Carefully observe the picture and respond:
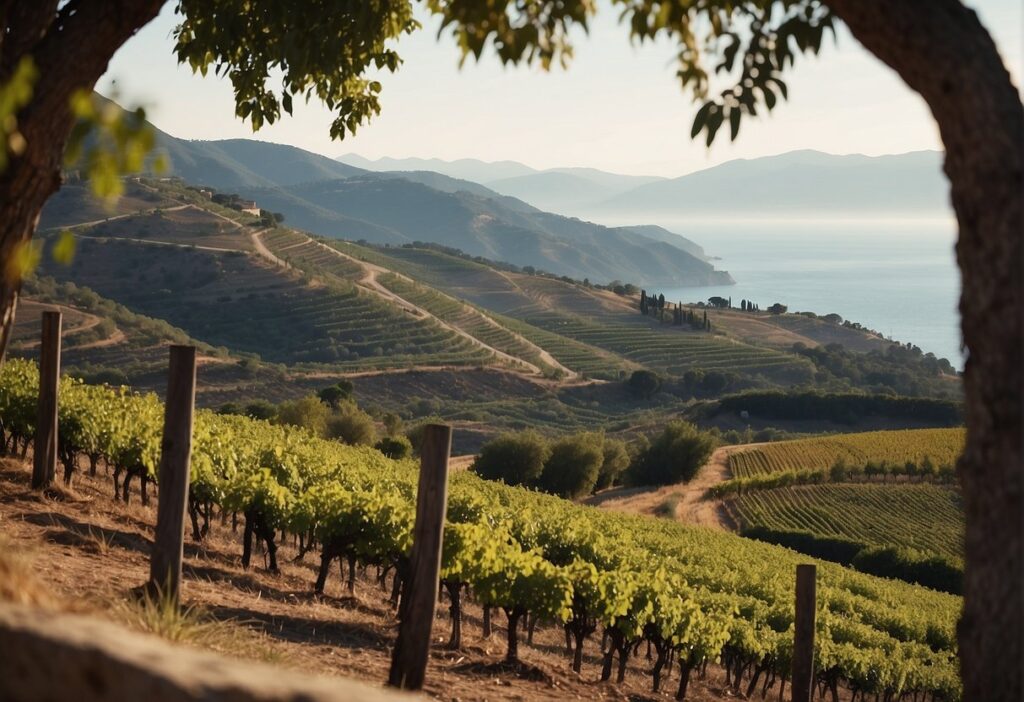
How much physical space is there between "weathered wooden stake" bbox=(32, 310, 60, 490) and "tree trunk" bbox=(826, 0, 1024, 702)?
8.74 m

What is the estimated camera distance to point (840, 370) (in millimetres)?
114125

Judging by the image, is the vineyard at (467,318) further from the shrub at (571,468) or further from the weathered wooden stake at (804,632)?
the weathered wooden stake at (804,632)

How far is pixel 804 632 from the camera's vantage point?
8.94m

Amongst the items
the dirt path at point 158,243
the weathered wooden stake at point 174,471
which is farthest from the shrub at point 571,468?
the dirt path at point 158,243

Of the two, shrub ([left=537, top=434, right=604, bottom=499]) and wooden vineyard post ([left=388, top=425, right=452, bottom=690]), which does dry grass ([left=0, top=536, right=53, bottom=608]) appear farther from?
shrub ([left=537, top=434, right=604, bottom=499])

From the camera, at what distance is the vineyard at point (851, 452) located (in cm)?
6078

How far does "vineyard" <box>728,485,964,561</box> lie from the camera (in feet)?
157

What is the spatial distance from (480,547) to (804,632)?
298 centimetres

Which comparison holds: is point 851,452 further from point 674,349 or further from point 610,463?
point 674,349

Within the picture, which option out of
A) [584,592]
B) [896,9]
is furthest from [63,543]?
[896,9]

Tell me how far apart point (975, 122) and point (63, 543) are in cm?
796

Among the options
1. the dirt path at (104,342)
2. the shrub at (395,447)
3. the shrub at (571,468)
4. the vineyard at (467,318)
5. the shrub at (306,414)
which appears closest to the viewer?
the shrub at (306,414)

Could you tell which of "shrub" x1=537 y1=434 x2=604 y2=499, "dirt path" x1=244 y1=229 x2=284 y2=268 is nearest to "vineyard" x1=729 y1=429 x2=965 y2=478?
"shrub" x1=537 y1=434 x2=604 y2=499

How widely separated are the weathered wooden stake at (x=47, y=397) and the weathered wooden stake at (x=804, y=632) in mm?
7130
